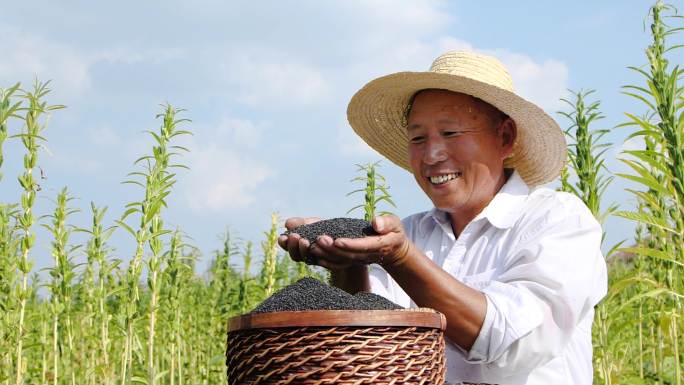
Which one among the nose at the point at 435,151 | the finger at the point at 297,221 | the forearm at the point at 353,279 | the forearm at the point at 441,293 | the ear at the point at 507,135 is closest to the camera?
the forearm at the point at 441,293

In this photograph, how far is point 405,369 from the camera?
6.07 ft

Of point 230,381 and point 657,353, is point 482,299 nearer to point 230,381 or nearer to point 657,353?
point 230,381

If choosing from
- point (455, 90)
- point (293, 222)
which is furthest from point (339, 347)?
point (455, 90)

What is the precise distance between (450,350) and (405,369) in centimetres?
69

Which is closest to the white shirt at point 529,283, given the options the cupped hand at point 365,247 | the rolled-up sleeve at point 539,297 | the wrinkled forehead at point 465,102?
the rolled-up sleeve at point 539,297

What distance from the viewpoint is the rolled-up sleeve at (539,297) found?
2.21 meters

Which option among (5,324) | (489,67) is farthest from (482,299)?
(5,324)

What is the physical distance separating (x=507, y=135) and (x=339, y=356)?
148cm

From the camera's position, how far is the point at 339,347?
1.80 meters

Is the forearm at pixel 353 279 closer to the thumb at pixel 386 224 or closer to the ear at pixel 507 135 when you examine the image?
the thumb at pixel 386 224

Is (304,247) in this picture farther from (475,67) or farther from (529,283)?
(475,67)

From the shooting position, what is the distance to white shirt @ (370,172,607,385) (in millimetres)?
2246

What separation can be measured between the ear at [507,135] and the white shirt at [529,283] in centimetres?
11

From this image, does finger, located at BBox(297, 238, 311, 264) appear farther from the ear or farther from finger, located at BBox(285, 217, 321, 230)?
the ear
